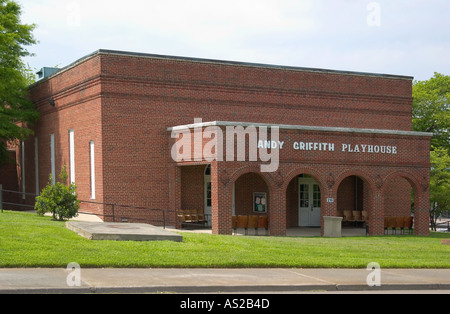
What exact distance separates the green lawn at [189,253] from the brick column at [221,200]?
14.3ft

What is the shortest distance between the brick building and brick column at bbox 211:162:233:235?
0.04 meters

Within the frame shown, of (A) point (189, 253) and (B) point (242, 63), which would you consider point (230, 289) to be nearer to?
(A) point (189, 253)

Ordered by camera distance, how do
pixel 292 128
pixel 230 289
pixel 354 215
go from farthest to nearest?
1. pixel 354 215
2. pixel 292 128
3. pixel 230 289

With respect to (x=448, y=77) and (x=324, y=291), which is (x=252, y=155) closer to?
(x=324, y=291)

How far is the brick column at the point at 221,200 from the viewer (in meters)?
25.0

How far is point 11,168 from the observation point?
126 ft

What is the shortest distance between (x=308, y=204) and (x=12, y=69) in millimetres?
16450

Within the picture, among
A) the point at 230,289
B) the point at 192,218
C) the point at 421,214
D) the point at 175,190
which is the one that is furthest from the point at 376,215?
the point at 230,289

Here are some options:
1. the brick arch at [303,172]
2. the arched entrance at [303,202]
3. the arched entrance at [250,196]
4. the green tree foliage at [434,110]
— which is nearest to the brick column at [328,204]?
the brick arch at [303,172]

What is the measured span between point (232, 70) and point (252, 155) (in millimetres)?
6301

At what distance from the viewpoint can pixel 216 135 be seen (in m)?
24.8

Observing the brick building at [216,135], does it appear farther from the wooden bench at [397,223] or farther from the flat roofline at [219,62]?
the wooden bench at [397,223]

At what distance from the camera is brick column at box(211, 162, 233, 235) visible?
82.0ft
